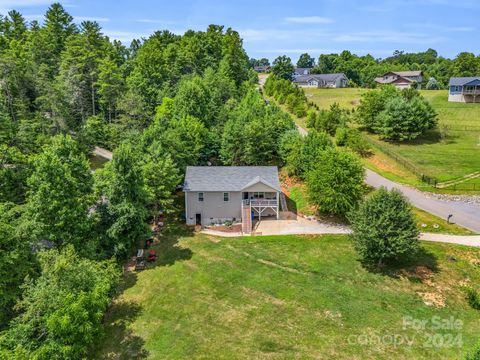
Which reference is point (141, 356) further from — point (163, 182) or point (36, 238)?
point (163, 182)

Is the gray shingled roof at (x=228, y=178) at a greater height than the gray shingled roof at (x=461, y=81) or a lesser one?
lesser

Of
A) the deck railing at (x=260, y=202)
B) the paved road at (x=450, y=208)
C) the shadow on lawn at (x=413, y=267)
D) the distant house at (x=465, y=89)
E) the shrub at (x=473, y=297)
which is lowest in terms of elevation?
the shrub at (x=473, y=297)

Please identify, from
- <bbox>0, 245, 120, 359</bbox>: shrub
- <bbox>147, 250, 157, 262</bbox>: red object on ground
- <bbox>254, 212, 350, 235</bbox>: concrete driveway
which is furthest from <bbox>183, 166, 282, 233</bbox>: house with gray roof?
<bbox>0, 245, 120, 359</bbox>: shrub

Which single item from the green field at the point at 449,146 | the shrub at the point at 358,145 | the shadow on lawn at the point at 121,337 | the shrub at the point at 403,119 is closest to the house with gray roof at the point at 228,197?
the shadow on lawn at the point at 121,337

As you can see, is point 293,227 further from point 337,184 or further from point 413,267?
point 413,267

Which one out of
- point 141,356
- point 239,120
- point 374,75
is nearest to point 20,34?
point 239,120

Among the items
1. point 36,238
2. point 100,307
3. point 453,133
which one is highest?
point 453,133

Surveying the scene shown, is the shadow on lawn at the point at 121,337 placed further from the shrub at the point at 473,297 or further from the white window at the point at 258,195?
the shrub at the point at 473,297

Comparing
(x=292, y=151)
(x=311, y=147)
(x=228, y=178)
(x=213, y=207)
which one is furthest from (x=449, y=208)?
(x=213, y=207)
